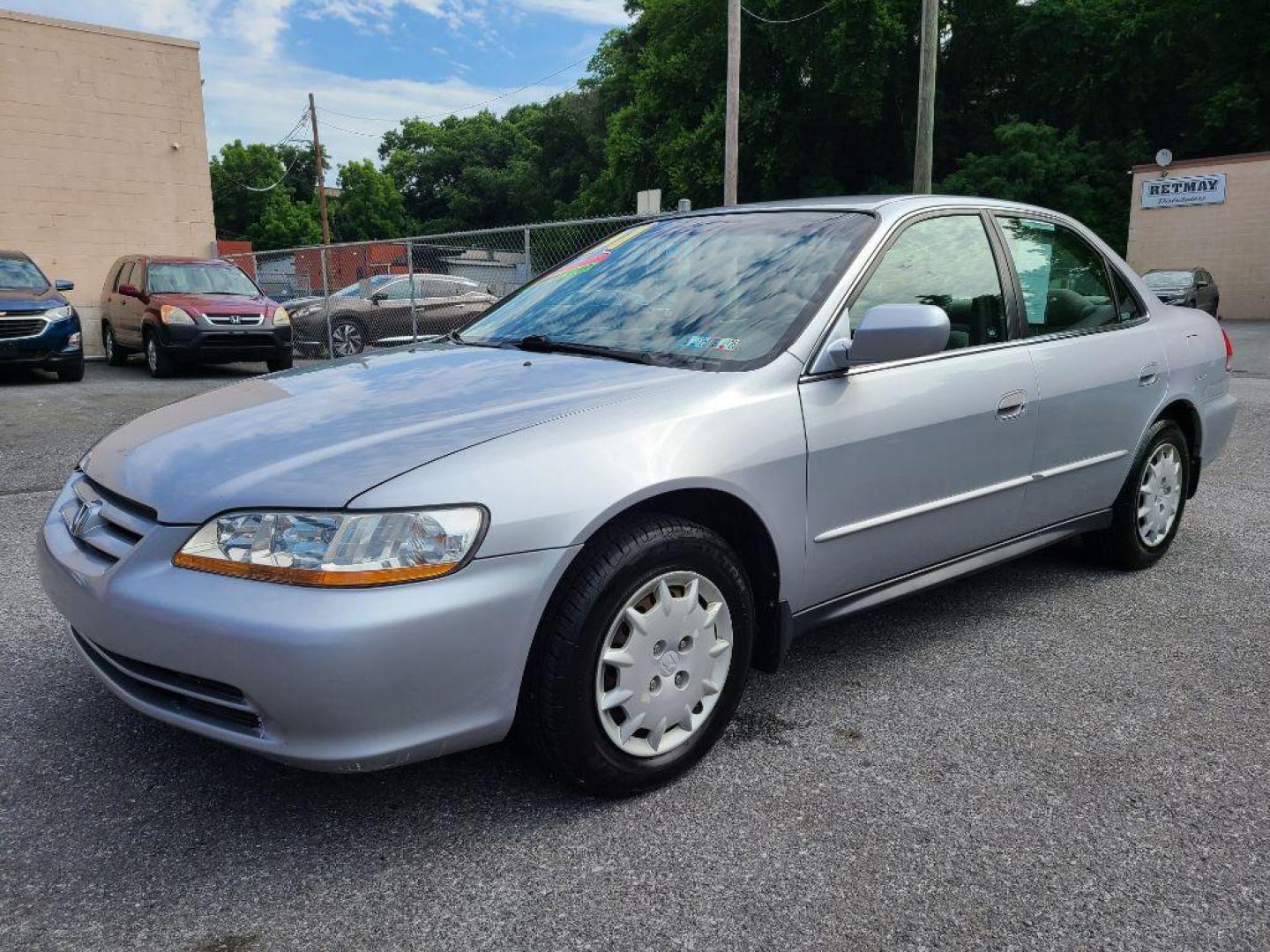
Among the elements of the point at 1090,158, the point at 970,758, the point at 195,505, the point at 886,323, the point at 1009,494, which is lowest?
the point at 970,758

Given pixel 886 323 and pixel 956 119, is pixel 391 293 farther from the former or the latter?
pixel 956 119

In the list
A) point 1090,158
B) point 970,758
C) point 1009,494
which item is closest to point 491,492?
point 970,758

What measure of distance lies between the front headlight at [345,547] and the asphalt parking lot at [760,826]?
69 cm

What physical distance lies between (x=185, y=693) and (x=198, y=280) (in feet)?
39.4

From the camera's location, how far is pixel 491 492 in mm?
2197

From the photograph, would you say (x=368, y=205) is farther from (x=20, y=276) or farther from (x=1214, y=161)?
(x=20, y=276)

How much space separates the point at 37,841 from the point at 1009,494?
3.02 metres

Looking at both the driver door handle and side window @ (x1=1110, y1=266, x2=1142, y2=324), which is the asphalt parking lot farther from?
side window @ (x1=1110, y1=266, x2=1142, y2=324)

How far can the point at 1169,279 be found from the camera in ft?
71.2

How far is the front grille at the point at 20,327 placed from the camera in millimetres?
11000

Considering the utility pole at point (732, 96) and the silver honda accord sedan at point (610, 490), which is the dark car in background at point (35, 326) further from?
the utility pole at point (732, 96)

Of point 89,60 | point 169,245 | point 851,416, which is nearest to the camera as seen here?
point 851,416

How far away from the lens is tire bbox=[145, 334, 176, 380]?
12305 mm

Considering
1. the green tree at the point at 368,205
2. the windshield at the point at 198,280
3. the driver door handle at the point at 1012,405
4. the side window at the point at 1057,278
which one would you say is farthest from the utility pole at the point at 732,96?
the green tree at the point at 368,205
